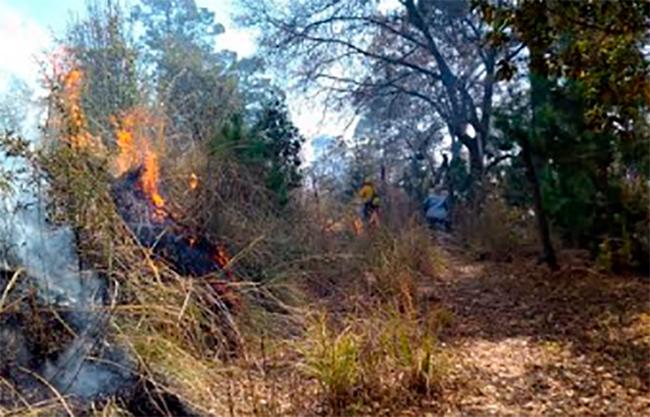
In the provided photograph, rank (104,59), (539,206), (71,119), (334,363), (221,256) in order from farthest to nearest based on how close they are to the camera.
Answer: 1. (104,59)
2. (539,206)
3. (221,256)
4. (71,119)
5. (334,363)

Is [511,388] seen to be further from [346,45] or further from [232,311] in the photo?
[346,45]

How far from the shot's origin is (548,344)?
4.46m

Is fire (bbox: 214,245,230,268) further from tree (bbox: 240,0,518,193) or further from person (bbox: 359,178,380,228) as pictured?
tree (bbox: 240,0,518,193)

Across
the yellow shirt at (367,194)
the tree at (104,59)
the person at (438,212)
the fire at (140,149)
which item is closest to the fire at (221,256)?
the fire at (140,149)

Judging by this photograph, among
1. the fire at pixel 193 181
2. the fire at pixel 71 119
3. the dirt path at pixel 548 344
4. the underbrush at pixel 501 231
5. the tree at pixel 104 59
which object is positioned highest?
the tree at pixel 104 59

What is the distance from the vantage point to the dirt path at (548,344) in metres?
3.40

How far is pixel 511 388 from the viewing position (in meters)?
3.65

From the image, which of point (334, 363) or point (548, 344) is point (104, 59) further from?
point (548, 344)

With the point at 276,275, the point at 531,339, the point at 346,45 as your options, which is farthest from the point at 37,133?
the point at 346,45

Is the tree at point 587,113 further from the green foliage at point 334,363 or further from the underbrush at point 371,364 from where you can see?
the green foliage at point 334,363

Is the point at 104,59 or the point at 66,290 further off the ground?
the point at 104,59

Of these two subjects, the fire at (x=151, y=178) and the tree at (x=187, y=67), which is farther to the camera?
the tree at (x=187, y=67)

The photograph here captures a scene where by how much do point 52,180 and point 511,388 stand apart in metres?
2.88

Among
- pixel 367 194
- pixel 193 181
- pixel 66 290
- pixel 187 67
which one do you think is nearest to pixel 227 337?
pixel 66 290
